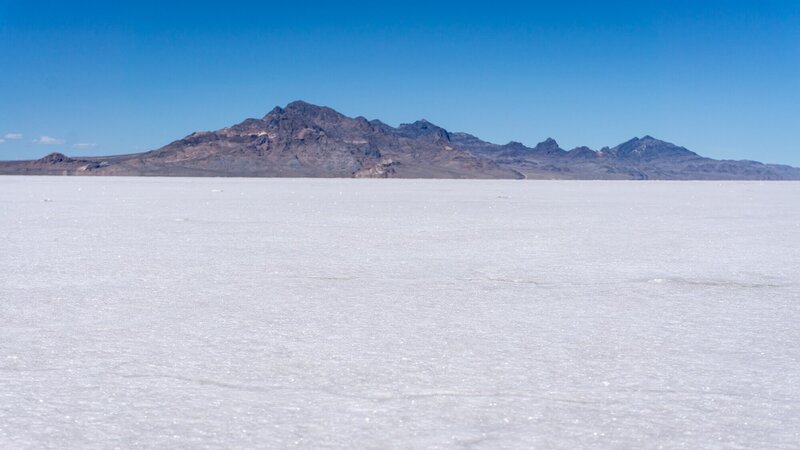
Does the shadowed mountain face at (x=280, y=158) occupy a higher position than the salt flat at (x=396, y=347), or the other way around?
the shadowed mountain face at (x=280, y=158)

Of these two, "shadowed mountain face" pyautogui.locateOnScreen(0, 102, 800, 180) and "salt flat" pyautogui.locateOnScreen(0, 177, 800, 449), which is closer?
"salt flat" pyautogui.locateOnScreen(0, 177, 800, 449)

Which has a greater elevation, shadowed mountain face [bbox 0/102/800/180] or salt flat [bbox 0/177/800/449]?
shadowed mountain face [bbox 0/102/800/180]

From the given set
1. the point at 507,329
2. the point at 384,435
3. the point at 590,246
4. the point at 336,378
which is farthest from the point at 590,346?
the point at 590,246

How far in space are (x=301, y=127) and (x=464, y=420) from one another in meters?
168

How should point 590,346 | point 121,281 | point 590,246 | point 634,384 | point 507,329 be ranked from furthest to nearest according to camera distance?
1. point 590,246
2. point 121,281
3. point 507,329
4. point 590,346
5. point 634,384

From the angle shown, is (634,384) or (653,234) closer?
(634,384)

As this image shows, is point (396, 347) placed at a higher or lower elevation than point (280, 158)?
lower

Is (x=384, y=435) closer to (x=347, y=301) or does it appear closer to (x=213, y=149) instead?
(x=347, y=301)

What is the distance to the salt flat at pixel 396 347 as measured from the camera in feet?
13.6

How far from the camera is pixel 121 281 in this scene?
8.54 m

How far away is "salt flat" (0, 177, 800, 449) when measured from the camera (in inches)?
163

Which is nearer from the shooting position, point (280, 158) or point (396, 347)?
point (396, 347)

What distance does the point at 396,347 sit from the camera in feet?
18.8

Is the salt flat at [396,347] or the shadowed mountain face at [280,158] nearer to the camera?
the salt flat at [396,347]
